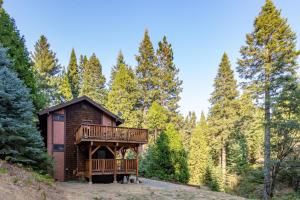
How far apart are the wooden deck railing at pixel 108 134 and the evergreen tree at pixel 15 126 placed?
320 centimetres

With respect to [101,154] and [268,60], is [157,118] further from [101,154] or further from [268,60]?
[268,60]

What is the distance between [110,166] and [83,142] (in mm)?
2299

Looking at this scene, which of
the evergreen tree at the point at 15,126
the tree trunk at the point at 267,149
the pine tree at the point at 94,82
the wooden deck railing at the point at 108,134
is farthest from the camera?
the pine tree at the point at 94,82

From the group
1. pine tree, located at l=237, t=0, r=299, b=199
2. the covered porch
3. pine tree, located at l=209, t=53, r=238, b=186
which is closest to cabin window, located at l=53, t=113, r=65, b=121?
the covered porch

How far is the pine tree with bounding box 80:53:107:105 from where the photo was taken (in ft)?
127

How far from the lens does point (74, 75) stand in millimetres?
41594

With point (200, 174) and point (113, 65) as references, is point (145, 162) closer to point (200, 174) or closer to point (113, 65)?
point (200, 174)

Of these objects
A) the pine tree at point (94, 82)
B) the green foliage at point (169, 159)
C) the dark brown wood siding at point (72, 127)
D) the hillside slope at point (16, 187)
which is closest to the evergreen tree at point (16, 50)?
the dark brown wood siding at point (72, 127)

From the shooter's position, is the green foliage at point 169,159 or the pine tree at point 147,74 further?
the pine tree at point 147,74

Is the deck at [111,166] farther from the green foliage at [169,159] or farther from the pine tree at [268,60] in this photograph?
the pine tree at [268,60]

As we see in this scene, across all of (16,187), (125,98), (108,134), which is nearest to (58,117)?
(108,134)

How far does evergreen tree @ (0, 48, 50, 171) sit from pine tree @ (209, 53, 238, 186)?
23.4 meters

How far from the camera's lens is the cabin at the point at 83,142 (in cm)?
1570

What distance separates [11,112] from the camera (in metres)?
11.5
